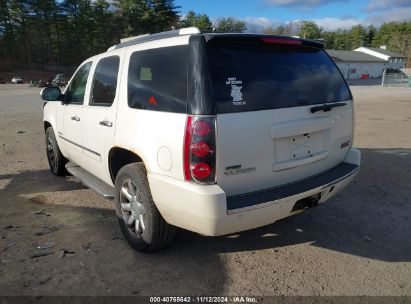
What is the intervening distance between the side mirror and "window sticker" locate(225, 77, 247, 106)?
125 inches

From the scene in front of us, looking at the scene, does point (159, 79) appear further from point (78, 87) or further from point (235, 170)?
point (78, 87)

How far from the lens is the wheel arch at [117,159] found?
375 centimetres

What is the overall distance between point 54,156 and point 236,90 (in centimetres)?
414

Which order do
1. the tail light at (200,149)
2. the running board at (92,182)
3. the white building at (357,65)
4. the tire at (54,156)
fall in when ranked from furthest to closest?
the white building at (357,65)
the tire at (54,156)
the running board at (92,182)
the tail light at (200,149)

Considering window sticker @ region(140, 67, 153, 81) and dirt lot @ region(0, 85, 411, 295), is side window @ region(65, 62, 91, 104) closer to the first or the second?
dirt lot @ region(0, 85, 411, 295)

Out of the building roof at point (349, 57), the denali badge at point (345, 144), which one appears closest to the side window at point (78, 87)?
the denali badge at point (345, 144)

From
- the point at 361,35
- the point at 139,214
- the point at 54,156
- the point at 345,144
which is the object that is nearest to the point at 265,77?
the point at 345,144

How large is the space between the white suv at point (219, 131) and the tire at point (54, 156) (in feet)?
6.90

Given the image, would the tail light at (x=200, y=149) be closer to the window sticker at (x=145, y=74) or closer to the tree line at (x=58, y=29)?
the window sticker at (x=145, y=74)

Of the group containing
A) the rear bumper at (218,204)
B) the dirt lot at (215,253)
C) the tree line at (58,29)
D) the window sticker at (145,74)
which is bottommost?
the dirt lot at (215,253)

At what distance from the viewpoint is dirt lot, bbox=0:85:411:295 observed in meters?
3.10

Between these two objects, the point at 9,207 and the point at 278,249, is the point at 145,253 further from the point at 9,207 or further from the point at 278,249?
the point at 9,207

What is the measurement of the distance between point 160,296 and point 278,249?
1353 millimetres

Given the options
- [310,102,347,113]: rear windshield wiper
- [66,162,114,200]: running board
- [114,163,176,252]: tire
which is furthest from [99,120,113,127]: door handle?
[310,102,347,113]: rear windshield wiper
